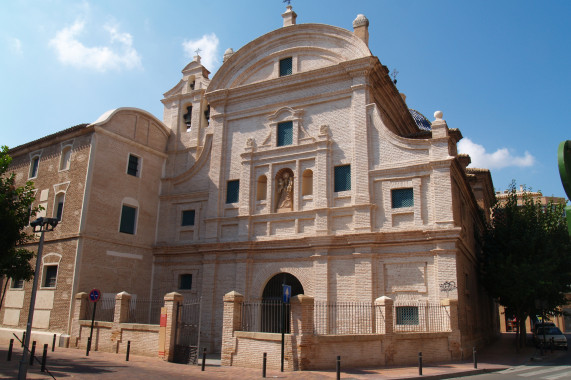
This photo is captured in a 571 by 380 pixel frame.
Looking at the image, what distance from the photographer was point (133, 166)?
960 inches

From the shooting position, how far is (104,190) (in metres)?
22.4

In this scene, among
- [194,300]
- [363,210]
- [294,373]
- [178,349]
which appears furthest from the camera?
[194,300]

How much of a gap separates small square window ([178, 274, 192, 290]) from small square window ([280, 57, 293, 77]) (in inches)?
455

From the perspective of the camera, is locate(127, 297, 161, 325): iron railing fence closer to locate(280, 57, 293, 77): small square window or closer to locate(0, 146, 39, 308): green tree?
locate(0, 146, 39, 308): green tree

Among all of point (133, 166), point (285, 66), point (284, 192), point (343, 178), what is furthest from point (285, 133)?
point (133, 166)

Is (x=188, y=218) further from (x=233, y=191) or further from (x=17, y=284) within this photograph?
(x=17, y=284)

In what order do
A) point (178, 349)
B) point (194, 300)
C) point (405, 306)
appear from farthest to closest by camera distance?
1. point (194, 300)
2. point (405, 306)
3. point (178, 349)

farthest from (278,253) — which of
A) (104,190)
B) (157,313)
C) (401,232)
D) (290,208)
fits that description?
(104,190)

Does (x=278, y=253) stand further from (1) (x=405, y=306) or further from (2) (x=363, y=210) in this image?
(1) (x=405, y=306)

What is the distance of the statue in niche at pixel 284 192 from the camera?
2202 cm

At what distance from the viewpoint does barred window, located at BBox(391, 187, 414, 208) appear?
63.6 feet

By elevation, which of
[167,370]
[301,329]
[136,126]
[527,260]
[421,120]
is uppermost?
[421,120]

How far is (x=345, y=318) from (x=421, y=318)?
9.87ft

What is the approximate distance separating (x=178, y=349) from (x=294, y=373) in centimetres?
498
